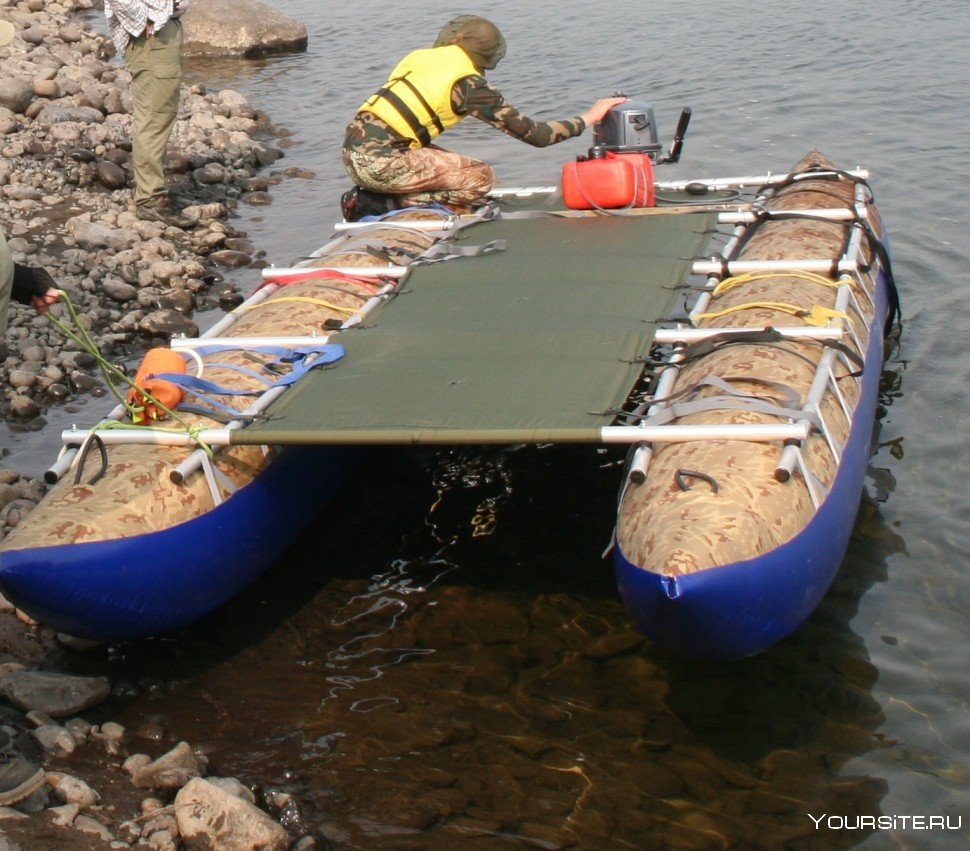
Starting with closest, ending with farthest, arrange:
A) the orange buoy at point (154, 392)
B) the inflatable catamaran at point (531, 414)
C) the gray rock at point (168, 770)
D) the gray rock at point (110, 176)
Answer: the gray rock at point (168, 770), the inflatable catamaran at point (531, 414), the orange buoy at point (154, 392), the gray rock at point (110, 176)

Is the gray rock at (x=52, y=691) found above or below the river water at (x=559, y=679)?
above

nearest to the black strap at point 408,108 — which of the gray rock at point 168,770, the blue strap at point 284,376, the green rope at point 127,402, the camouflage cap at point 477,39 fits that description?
the camouflage cap at point 477,39

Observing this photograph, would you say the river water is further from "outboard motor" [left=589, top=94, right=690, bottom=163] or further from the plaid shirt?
the plaid shirt

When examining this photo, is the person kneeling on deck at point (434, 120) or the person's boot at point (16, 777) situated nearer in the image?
the person's boot at point (16, 777)

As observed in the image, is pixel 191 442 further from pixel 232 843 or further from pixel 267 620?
pixel 232 843

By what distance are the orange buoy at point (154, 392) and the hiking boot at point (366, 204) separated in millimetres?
3085

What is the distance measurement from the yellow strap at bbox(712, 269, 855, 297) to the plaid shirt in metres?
5.24

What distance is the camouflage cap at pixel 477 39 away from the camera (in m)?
7.65

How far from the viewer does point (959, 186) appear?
10.6 metres

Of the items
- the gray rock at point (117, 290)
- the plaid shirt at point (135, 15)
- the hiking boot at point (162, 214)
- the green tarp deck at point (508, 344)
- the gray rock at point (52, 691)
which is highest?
the plaid shirt at point (135, 15)

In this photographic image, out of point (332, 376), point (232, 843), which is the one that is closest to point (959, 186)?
point (332, 376)

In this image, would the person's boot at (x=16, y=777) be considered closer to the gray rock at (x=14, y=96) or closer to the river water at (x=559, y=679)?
the river water at (x=559, y=679)

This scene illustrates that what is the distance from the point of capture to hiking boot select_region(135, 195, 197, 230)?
33.1 ft

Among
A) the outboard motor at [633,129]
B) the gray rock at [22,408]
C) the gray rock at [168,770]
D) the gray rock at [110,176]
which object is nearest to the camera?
the gray rock at [168,770]
